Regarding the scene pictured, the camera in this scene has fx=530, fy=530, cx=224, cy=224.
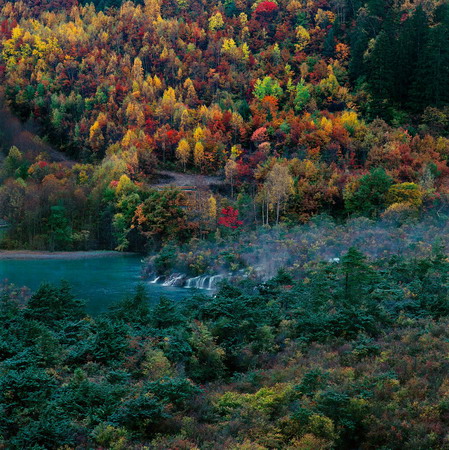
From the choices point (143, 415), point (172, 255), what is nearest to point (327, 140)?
point (172, 255)

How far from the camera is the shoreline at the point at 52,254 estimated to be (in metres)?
48.8

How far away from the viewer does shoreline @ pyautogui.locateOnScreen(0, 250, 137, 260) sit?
48.8 metres

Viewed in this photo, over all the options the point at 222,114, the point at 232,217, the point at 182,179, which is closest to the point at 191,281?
the point at 232,217

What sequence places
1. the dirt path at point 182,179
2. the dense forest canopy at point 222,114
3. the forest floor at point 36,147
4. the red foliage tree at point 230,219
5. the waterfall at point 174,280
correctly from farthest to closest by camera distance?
the forest floor at point 36,147 < the dirt path at point 182,179 < the dense forest canopy at point 222,114 < the red foliage tree at point 230,219 < the waterfall at point 174,280

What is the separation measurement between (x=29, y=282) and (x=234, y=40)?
6854cm

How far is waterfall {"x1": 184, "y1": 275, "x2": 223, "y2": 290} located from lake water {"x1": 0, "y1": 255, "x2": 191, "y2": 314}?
97 cm

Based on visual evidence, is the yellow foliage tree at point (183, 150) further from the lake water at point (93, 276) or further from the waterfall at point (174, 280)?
the waterfall at point (174, 280)

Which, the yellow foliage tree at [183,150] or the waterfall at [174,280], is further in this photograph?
the yellow foliage tree at [183,150]

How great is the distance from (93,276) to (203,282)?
9.53 metres

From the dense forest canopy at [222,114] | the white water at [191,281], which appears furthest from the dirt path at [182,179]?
the white water at [191,281]

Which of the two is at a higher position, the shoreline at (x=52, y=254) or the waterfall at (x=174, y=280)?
the waterfall at (x=174, y=280)

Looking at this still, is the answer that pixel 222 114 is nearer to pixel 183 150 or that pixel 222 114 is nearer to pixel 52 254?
pixel 183 150

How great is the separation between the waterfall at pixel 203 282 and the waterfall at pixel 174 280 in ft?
2.94

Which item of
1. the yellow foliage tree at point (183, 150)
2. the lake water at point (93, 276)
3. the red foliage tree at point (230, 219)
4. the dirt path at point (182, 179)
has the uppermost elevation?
the yellow foliage tree at point (183, 150)
